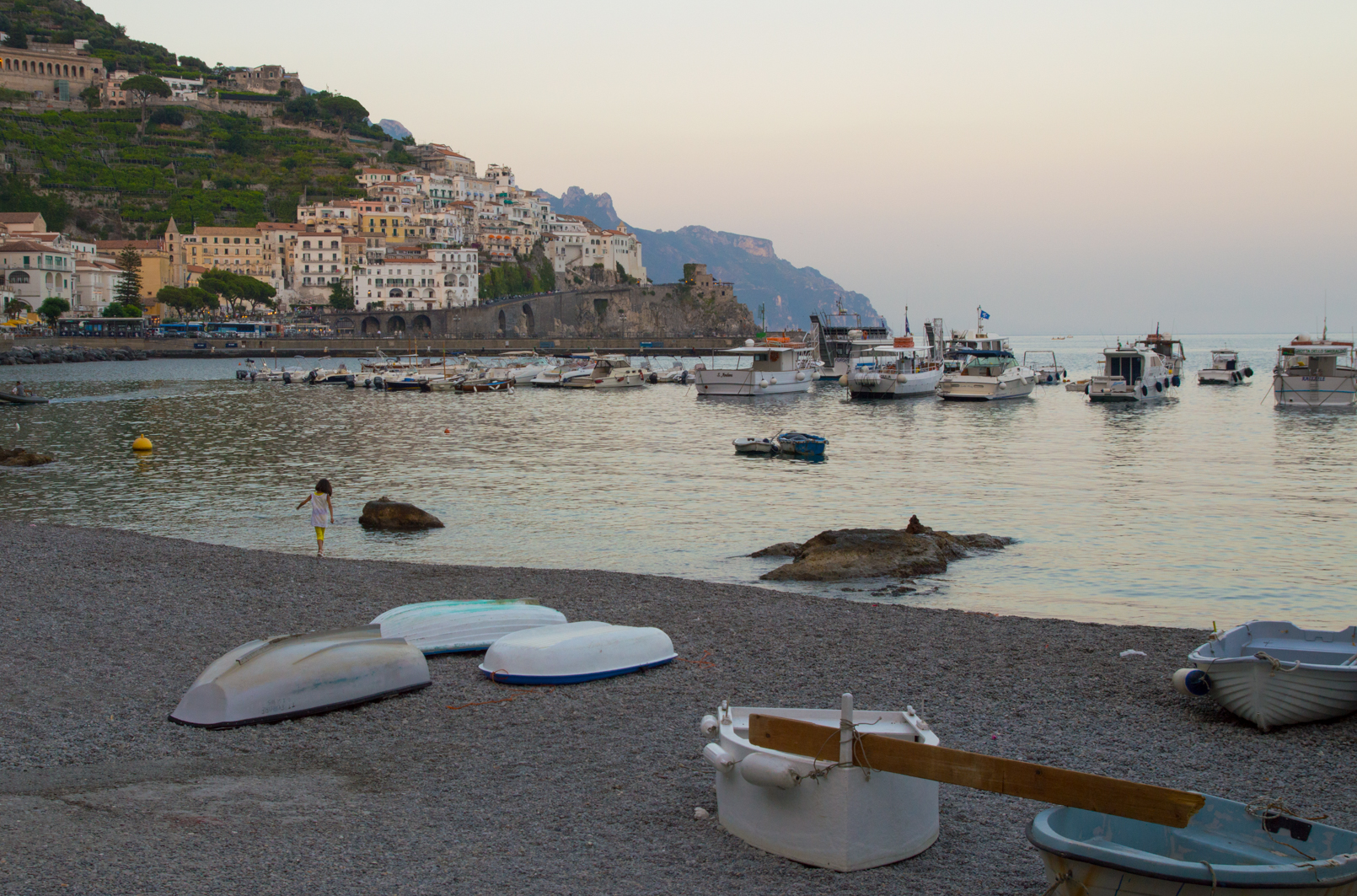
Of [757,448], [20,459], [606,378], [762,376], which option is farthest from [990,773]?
[606,378]

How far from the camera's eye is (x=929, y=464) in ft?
89.0

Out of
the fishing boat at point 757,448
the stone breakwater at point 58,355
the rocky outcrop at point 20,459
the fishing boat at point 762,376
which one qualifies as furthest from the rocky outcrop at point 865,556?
the stone breakwater at point 58,355

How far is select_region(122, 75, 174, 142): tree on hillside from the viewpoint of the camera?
501 feet

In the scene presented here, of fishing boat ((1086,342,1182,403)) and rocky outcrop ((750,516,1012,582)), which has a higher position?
fishing boat ((1086,342,1182,403))

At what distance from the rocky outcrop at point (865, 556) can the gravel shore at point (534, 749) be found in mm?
2224

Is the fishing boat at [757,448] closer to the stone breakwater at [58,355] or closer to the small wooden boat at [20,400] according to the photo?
the small wooden boat at [20,400]

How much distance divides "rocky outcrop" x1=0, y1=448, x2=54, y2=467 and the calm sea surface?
73 centimetres

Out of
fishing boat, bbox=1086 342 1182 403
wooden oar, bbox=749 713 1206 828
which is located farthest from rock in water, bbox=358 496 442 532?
fishing boat, bbox=1086 342 1182 403

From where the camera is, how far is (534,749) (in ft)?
20.7

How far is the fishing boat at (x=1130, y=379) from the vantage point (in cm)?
5031

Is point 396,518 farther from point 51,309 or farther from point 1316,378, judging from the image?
point 51,309

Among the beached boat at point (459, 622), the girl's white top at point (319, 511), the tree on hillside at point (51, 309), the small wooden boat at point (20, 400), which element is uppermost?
the tree on hillside at point (51, 309)

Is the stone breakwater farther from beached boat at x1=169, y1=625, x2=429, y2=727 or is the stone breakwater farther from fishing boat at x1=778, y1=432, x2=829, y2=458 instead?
Answer: beached boat at x1=169, y1=625, x2=429, y2=727

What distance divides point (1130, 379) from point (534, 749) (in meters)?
51.0
